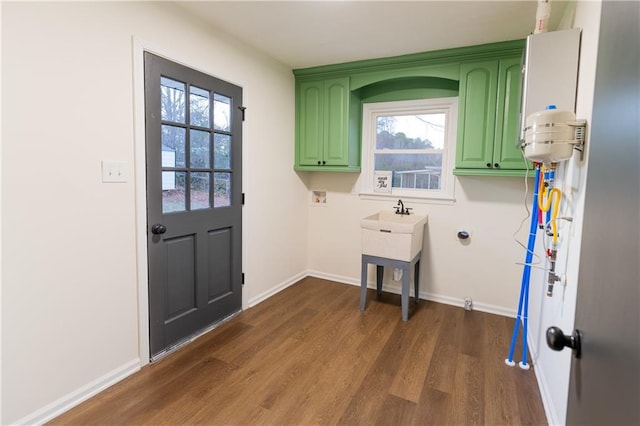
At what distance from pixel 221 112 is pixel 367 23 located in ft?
4.25

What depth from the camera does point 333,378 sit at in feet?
7.25

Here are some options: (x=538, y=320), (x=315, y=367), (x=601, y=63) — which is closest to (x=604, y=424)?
(x=601, y=63)

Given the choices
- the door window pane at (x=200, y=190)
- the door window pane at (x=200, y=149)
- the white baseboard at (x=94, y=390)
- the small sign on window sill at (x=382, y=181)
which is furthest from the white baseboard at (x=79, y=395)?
the small sign on window sill at (x=382, y=181)

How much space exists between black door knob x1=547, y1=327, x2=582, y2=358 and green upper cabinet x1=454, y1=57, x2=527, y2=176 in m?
2.36

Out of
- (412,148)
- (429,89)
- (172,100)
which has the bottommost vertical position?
(412,148)

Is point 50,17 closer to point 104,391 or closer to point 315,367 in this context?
point 104,391

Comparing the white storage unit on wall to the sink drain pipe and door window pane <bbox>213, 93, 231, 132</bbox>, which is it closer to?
the sink drain pipe

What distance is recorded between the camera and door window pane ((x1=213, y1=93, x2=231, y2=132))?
271 centimetres

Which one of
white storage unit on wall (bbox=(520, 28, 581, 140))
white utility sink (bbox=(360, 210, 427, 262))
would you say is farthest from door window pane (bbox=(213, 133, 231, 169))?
white storage unit on wall (bbox=(520, 28, 581, 140))

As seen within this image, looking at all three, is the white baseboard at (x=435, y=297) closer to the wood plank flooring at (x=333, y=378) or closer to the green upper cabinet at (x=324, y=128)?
the wood plank flooring at (x=333, y=378)

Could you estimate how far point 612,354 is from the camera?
0.60m

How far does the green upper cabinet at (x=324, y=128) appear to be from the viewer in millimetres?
3557

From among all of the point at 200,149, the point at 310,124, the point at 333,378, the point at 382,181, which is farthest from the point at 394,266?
the point at 200,149

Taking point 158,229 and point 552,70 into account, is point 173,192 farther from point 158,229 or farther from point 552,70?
point 552,70
